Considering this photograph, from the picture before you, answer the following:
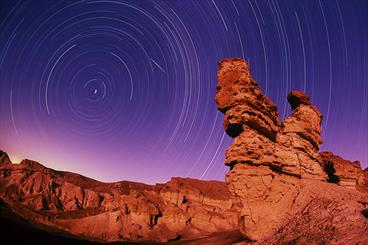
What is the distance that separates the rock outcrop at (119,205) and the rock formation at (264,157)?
3177 inches

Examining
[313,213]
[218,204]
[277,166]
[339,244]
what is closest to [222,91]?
[277,166]

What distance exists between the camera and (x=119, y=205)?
396 ft

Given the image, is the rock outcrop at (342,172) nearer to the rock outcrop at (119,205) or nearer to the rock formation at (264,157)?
the rock formation at (264,157)

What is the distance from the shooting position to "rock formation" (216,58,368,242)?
3027cm

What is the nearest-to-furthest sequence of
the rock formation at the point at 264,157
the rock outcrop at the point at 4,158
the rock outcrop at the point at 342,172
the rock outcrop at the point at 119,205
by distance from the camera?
the rock formation at the point at 264,157 → the rock outcrop at the point at 342,172 → the rock outcrop at the point at 119,205 → the rock outcrop at the point at 4,158

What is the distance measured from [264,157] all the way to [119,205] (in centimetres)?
10000

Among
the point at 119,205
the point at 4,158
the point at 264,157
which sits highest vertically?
the point at 4,158

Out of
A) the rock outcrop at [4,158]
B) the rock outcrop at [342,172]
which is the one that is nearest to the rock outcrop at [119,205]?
the rock outcrop at [4,158]

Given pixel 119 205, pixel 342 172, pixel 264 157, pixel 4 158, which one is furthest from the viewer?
pixel 4 158

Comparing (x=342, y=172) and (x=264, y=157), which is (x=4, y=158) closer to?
(x=264, y=157)

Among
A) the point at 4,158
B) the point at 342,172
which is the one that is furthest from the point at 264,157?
the point at 4,158

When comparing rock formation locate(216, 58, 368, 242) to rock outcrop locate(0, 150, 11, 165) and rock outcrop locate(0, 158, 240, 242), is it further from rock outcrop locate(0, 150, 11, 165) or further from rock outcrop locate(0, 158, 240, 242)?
rock outcrop locate(0, 150, 11, 165)

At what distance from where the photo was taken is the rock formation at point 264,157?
1192 inches

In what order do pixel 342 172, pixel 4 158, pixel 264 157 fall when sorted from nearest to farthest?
pixel 264 157
pixel 342 172
pixel 4 158
